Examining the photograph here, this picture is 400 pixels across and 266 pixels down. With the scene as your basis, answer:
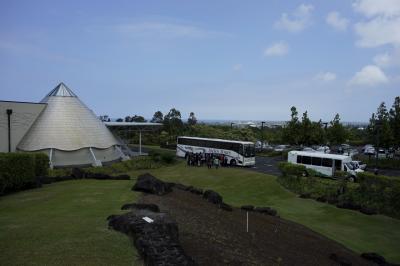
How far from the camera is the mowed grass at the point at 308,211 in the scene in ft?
56.9

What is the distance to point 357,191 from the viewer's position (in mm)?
24875

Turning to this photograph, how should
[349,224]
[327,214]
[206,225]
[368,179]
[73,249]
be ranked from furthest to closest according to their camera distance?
[368,179] < [327,214] < [349,224] < [206,225] < [73,249]

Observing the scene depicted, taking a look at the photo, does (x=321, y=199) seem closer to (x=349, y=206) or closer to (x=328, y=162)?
(x=349, y=206)

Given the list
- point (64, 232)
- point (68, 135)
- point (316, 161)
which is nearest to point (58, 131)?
point (68, 135)

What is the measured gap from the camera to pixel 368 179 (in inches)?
950

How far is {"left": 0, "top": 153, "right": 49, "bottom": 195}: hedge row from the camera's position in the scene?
19906 mm

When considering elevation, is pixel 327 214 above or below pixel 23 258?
below

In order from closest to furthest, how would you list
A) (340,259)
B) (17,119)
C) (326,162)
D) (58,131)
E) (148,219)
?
(148,219) → (340,259) → (326,162) → (17,119) → (58,131)

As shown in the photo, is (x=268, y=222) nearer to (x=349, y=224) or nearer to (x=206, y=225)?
(x=206, y=225)

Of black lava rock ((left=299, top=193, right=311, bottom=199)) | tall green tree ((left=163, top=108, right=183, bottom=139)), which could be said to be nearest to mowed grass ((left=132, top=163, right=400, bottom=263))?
black lava rock ((left=299, top=193, right=311, bottom=199))

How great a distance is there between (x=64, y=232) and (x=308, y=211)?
16342mm

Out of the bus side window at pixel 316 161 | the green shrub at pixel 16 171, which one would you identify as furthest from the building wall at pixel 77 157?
the bus side window at pixel 316 161

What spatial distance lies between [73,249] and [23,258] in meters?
1.20

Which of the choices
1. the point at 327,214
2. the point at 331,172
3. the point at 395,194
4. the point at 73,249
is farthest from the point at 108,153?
the point at 73,249
